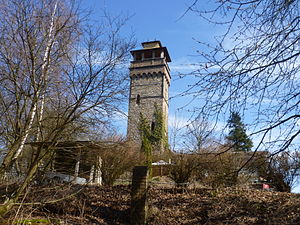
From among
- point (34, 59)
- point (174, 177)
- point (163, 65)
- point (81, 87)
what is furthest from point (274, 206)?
point (163, 65)

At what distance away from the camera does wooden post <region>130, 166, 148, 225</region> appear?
211 inches

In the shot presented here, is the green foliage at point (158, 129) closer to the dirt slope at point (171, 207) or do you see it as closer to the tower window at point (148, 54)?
the tower window at point (148, 54)

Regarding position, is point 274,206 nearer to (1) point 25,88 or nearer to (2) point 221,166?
(2) point 221,166

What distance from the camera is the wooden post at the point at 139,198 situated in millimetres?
5355

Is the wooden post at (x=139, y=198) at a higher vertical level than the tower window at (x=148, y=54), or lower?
lower

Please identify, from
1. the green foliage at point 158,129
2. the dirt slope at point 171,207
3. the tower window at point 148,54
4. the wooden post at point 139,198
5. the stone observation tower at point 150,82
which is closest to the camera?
the dirt slope at point 171,207

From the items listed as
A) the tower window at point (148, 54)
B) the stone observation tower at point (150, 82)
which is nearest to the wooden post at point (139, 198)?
the stone observation tower at point (150, 82)

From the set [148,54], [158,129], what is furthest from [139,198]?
[148,54]

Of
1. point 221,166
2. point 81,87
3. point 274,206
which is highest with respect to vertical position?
point 81,87

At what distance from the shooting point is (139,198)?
5520 mm

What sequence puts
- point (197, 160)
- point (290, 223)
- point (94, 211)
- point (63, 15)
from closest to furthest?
point (290, 223)
point (63, 15)
point (94, 211)
point (197, 160)

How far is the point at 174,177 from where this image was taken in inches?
313

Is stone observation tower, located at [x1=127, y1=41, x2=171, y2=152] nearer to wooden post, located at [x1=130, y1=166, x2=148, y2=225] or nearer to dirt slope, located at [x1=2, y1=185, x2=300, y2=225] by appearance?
dirt slope, located at [x1=2, y1=185, x2=300, y2=225]

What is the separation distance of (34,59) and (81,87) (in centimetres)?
101
